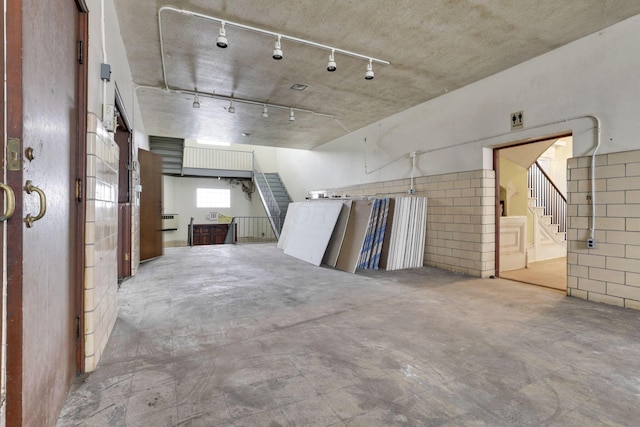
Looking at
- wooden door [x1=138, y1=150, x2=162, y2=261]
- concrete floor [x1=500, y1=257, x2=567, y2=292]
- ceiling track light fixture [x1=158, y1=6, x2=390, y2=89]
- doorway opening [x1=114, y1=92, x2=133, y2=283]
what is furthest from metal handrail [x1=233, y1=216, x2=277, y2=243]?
concrete floor [x1=500, y1=257, x2=567, y2=292]

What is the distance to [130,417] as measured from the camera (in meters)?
1.46

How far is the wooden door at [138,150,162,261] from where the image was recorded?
5.42 m

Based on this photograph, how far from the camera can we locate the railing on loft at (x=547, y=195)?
6.53 metres

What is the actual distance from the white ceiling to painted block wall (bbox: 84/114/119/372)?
1.73m

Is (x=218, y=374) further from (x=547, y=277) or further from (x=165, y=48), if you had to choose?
(x=547, y=277)

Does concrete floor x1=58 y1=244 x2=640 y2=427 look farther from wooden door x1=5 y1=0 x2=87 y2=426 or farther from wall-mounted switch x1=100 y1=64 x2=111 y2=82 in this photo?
wall-mounted switch x1=100 y1=64 x2=111 y2=82

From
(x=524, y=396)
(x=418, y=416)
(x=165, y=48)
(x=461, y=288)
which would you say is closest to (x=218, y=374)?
(x=418, y=416)

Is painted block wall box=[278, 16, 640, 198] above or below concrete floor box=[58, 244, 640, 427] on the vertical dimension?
above

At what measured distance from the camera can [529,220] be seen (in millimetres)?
6059

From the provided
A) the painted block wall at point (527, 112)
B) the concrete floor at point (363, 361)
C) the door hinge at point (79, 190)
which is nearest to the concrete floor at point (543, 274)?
the concrete floor at point (363, 361)

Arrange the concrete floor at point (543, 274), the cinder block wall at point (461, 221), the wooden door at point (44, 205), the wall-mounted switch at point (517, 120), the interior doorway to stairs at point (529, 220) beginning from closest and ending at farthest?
the wooden door at point (44, 205)
the wall-mounted switch at point (517, 120)
the concrete floor at point (543, 274)
the cinder block wall at point (461, 221)
the interior doorway to stairs at point (529, 220)

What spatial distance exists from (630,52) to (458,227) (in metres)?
2.78

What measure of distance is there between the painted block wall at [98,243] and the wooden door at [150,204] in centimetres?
322

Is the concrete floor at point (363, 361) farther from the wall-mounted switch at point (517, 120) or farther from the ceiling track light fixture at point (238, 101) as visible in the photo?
the ceiling track light fixture at point (238, 101)
